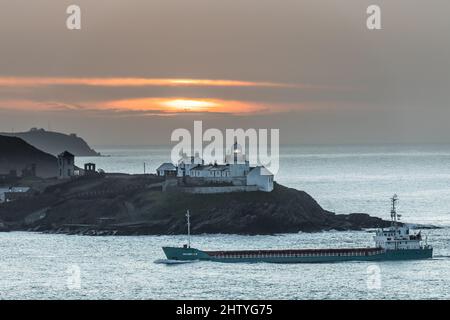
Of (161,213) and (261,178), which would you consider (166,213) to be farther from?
(261,178)

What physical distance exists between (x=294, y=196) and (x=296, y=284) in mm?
52353

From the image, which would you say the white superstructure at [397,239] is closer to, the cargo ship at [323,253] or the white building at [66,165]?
the cargo ship at [323,253]

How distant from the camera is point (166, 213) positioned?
132875mm

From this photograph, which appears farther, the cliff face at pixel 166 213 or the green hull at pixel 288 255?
the cliff face at pixel 166 213

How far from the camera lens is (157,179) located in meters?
148

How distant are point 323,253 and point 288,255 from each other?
3.02m

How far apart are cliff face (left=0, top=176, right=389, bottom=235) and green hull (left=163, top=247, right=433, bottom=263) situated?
2622 centimetres

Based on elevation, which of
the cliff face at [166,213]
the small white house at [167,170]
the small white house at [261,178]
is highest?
the small white house at [167,170]

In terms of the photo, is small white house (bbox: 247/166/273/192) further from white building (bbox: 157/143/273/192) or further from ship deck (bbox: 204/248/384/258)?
ship deck (bbox: 204/248/384/258)

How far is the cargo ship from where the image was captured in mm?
100000

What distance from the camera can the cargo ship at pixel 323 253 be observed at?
10000 cm

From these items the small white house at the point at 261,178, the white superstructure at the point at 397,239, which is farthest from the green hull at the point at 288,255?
the small white house at the point at 261,178

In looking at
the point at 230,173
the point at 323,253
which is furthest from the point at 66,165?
the point at 323,253

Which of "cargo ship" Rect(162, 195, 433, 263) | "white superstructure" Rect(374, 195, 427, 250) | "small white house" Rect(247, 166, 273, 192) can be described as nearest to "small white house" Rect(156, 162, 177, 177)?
"small white house" Rect(247, 166, 273, 192)
